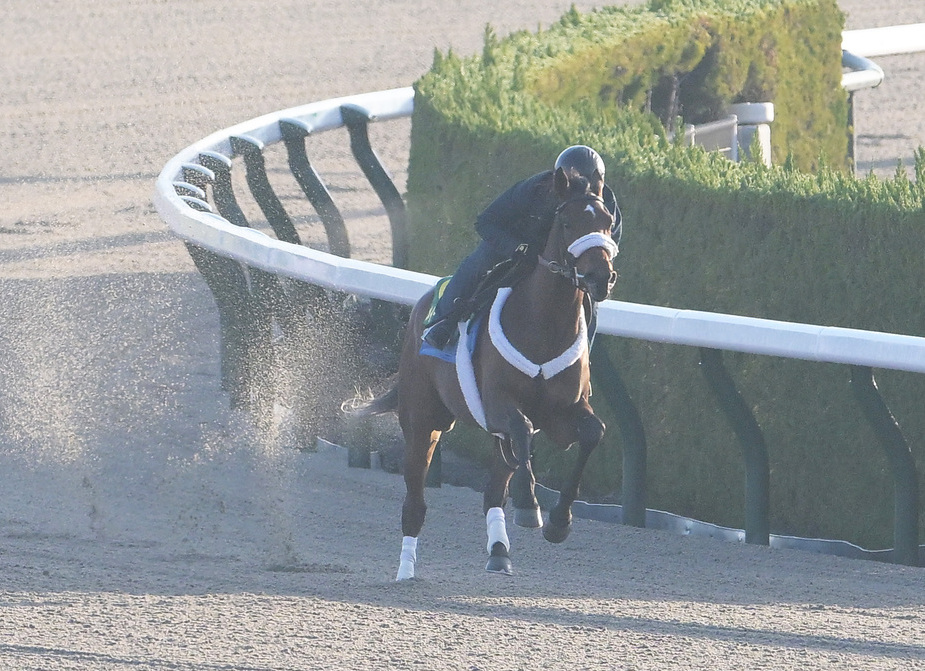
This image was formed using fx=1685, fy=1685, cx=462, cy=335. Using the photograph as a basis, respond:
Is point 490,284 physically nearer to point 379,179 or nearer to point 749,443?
point 749,443

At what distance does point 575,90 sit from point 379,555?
3.92 meters

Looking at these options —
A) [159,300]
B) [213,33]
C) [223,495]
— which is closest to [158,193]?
[159,300]

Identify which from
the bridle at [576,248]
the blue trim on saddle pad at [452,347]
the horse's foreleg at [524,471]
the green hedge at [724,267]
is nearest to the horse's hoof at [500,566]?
the horse's foreleg at [524,471]

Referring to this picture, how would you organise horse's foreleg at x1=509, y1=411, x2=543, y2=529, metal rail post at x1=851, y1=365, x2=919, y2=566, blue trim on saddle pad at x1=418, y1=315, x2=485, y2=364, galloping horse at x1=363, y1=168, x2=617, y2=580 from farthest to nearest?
metal rail post at x1=851, y1=365, x2=919, y2=566, blue trim on saddle pad at x1=418, y1=315, x2=485, y2=364, horse's foreleg at x1=509, y1=411, x2=543, y2=529, galloping horse at x1=363, y1=168, x2=617, y2=580

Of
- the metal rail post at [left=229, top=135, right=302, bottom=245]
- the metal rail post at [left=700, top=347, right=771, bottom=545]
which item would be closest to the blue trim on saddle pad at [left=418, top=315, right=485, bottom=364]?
the metal rail post at [left=700, top=347, right=771, bottom=545]

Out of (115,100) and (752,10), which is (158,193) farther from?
(115,100)

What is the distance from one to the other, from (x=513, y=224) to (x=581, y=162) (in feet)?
1.28

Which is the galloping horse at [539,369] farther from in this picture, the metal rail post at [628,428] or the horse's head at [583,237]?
the metal rail post at [628,428]

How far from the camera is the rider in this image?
4770 mm

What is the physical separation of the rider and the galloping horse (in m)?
0.07

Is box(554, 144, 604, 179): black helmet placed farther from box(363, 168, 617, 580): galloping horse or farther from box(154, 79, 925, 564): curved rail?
box(154, 79, 925, 564): curved rail

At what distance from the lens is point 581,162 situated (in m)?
4.75

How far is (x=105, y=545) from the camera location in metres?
5.77

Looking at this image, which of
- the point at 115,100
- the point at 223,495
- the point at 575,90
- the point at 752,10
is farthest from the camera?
the point at 115,100
